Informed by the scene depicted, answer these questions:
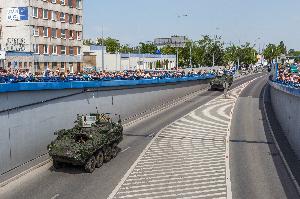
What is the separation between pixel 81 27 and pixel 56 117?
47439 mm

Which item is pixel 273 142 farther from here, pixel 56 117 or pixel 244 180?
pixel 56 117

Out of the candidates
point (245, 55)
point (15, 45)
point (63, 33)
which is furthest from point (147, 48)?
point (15, 45)

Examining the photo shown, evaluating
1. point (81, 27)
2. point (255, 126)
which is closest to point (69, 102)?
point (255, 126)

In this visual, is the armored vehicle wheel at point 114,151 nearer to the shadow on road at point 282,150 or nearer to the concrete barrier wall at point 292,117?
the shadow on road at point 282,150

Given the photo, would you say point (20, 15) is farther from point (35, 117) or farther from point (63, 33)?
point (35, 117)

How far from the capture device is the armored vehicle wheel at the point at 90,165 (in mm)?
19781

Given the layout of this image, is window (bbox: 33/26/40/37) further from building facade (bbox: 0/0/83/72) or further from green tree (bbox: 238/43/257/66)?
green tree (bbox: 238/43/257/66)

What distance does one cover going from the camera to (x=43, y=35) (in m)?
59.7

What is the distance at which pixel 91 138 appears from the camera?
20484 mm

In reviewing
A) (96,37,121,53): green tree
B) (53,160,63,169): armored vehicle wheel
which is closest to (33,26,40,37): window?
(53,160,63,169): armored vehicle wheel

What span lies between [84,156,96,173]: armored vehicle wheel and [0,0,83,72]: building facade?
109 ft

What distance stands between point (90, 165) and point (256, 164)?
9.04 m

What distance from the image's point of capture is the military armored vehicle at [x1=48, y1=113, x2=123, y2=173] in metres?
19.3

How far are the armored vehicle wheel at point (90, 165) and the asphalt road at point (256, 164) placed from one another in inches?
277
